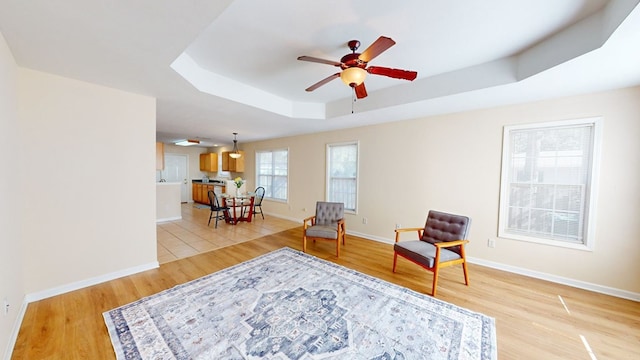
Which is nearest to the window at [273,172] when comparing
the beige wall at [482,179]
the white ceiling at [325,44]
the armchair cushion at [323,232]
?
the beige wall at [482,179]

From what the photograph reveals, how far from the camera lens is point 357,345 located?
1.76m

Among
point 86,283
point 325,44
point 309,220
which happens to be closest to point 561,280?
point 309,220

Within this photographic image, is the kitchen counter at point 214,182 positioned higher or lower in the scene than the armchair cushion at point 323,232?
higher

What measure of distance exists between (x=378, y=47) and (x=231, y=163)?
7006 millimetres

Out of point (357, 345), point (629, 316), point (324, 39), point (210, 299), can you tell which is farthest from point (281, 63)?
point (629, 316)

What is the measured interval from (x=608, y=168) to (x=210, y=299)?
473 cm

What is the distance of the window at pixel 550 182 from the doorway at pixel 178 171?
9.60m

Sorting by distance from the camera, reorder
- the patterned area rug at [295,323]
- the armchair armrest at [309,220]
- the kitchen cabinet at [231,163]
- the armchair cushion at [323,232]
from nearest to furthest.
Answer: the patterned area rug at [295,323]
the armchair cushion at [323,232]
the armchair armrest at [309,220]
the kitchen cabinet at [231,163]

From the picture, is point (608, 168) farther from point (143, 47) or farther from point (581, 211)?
point (143, 47)

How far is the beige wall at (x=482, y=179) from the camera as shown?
253 cm

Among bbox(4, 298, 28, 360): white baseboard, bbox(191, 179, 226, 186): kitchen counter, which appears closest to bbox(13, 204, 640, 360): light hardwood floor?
bbox(4, 298, 28, 360): white baseboard

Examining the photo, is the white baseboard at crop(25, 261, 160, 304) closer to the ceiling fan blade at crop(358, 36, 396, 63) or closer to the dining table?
the dining table

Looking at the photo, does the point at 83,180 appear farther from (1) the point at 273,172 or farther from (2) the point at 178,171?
(2) the point at 178,171

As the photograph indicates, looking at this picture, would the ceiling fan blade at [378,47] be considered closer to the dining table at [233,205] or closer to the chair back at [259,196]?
the dining table at [233,205]
